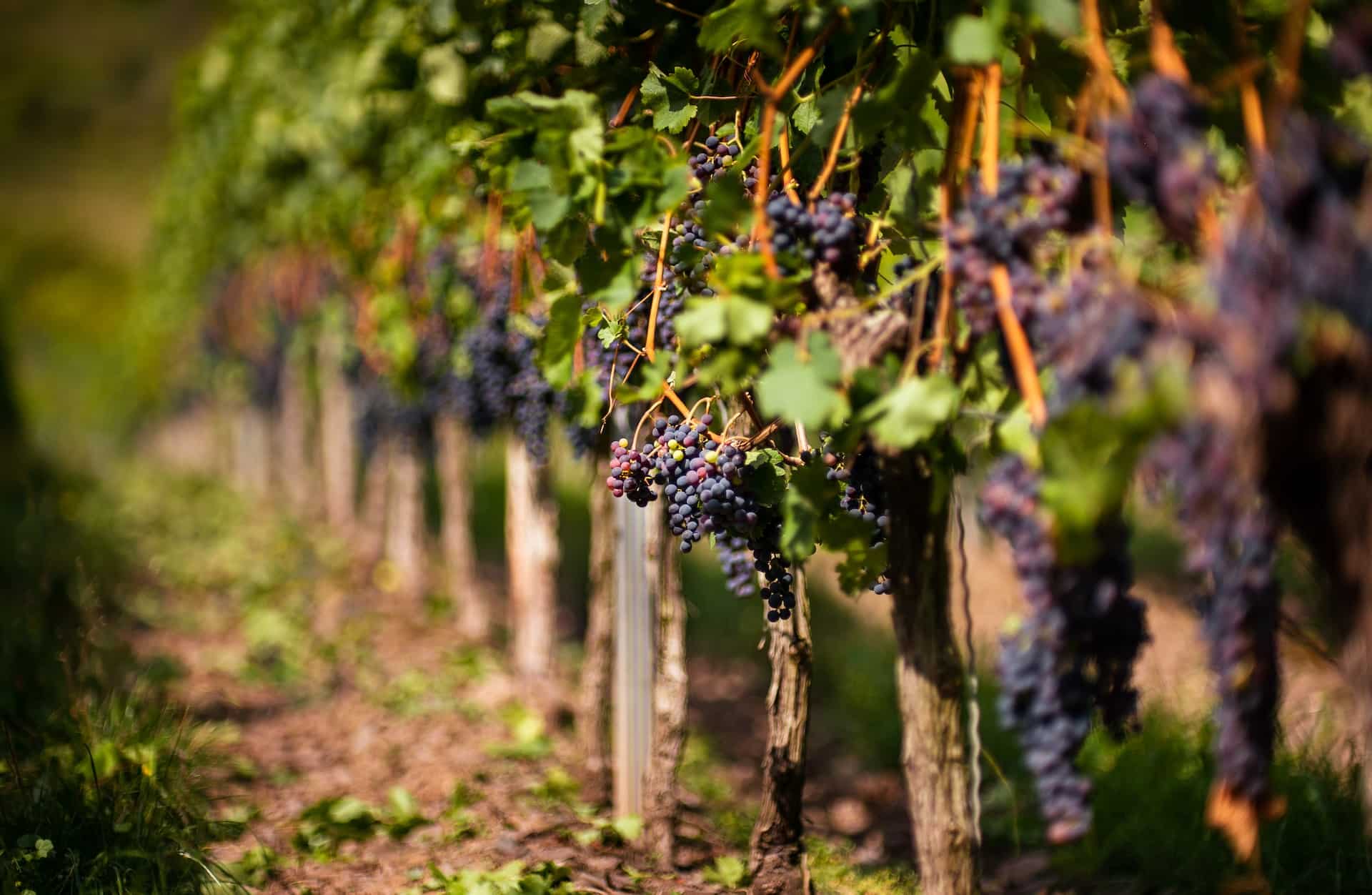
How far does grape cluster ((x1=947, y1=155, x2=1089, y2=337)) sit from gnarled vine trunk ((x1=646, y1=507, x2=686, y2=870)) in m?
1.68

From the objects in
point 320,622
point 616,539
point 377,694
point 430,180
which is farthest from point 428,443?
point 616,539

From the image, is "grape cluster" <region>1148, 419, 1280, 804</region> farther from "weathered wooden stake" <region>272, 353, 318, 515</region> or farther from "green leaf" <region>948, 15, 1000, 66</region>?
"weathered wooden stake" <region>272, 353, 318, 515</region>

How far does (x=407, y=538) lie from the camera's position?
691 cm

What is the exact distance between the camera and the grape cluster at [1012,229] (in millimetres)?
1549

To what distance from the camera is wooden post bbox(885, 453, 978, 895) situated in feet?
6.89

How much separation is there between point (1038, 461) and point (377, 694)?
4142 millimetres

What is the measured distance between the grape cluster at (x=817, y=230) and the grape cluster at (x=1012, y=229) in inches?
10.8

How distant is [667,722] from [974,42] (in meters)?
2.13

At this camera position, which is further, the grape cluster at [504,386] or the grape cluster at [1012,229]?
the grape cluster at [504,386]

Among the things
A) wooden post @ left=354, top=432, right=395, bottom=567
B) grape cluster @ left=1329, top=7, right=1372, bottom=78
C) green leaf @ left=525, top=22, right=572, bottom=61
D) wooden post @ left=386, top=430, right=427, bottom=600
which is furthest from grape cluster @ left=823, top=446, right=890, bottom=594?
wooden post @ left=354, top=432, right=395, bottom=567

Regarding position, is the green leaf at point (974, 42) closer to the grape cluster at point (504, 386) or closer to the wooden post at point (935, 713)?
the wooden post at point (935, 713)

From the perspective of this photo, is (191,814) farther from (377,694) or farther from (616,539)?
(377,694)

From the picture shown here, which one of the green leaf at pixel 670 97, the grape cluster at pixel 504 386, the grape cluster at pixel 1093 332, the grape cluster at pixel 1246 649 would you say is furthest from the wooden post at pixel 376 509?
the grape cluster at pixel 1246 649

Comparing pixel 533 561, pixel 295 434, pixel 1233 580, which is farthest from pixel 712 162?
pixel 295 434
